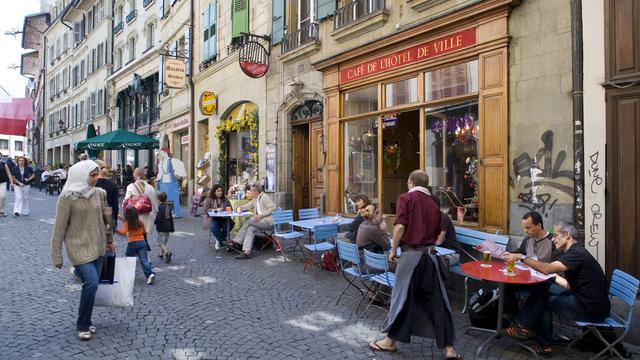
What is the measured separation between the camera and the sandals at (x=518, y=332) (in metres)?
4.32

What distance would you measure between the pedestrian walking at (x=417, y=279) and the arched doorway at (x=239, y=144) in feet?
30.9

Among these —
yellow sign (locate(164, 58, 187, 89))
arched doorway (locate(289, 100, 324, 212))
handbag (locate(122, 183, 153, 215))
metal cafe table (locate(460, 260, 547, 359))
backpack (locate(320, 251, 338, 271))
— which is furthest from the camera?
yellow sign (locate(164, 58, 187, 89))

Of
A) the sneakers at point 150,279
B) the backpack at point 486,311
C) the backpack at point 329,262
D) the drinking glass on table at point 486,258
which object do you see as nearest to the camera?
the drinking glass on table at point 486,258

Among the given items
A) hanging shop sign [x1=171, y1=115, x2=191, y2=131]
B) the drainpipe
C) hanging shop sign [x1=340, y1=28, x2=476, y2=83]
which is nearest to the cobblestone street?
the drainpipe

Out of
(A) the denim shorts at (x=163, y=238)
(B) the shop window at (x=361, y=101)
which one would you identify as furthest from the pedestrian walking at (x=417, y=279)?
(B) the shop window at (x=361, y=101)

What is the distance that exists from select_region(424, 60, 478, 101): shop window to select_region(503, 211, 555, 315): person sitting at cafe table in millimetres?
2786

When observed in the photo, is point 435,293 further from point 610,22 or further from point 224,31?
point 224,31

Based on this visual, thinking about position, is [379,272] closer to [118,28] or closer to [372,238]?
[372,238]

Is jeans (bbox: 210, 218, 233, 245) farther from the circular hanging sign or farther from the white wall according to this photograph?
the white wall

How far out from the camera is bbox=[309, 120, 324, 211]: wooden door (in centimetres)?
1093

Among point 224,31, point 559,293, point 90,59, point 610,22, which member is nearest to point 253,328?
point 559,293

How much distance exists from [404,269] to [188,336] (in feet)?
7.18

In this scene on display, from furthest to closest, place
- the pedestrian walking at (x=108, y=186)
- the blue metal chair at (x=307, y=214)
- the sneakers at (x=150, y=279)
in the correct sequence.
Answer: the blue metal chair at (x=307, y=214) → the pedestrian walking at (x=108, y=186) → the sneakers at (x=150, y=279)

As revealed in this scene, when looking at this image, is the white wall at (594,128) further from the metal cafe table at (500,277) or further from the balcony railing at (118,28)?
the balcony railing at (118,28)
